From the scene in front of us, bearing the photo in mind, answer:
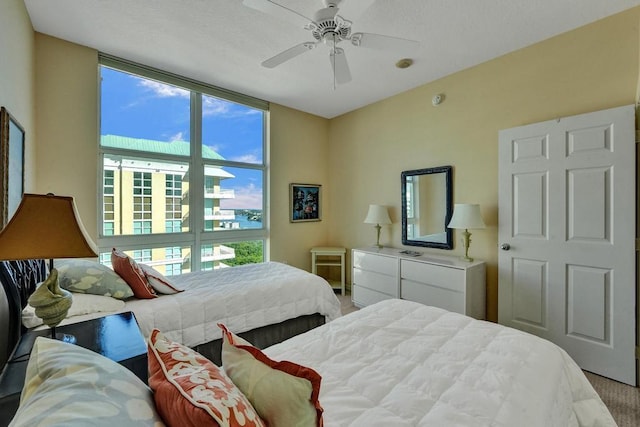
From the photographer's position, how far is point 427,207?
11.4ft

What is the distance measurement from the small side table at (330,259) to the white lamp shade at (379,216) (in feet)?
2.83

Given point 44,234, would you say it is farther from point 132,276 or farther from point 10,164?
point 10,164

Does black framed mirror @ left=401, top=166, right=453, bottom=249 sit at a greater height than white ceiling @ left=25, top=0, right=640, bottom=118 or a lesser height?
lesser

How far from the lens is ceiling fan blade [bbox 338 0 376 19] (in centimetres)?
168

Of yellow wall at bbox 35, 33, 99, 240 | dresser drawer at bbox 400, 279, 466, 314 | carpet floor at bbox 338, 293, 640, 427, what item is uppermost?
yellow wall at bbox 35, 33, 99, 240

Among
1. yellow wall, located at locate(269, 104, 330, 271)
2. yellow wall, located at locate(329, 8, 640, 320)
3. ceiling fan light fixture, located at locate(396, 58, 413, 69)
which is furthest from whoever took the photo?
yellow wall, located at locate(269, 104, 330, 271)

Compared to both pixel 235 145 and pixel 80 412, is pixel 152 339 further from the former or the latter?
pixel 235 145

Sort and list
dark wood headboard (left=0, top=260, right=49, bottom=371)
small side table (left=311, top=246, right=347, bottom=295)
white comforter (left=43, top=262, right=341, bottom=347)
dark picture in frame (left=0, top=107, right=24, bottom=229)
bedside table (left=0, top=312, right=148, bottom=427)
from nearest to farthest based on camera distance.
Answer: bedside table (left=0, top=312, right=148, bottom=427) → dark wood headboard (left=0, top=260, right=49, bottom=371) → dark picture in frame (left=0, top=107, right=24, bottom=229) → white comforter (left=43, top=262, right=341, bottom=347) → small side table (left=311, top=246, right=347, bottom=295)

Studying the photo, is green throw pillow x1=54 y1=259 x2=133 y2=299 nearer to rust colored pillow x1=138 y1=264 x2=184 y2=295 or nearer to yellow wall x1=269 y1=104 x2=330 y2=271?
rust colored pillow x1=138 y1=264 x2=184 y2=295

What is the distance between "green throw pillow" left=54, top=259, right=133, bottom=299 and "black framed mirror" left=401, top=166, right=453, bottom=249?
3026mm

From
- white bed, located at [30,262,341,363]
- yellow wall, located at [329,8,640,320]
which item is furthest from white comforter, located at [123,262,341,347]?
yellow wall, located at [329,8,640,320]

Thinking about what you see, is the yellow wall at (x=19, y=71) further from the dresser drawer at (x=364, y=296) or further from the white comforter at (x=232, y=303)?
the dresser drawer at (x=364, y=296)

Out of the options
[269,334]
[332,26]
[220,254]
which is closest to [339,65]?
[332,26]

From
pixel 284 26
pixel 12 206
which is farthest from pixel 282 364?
pixel 284 26
